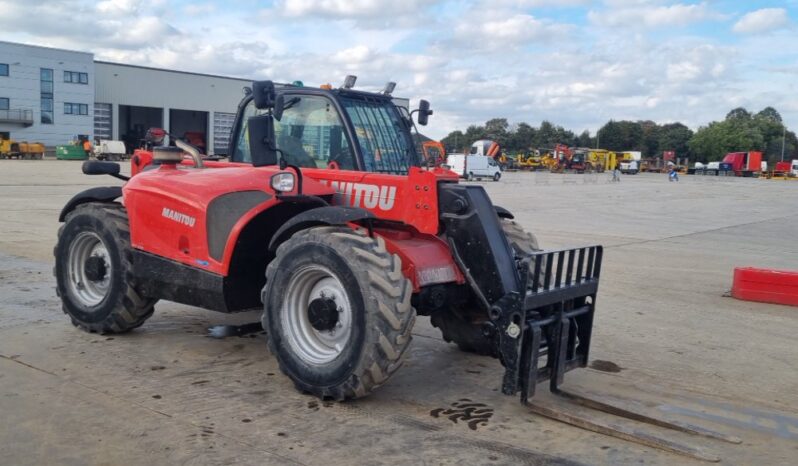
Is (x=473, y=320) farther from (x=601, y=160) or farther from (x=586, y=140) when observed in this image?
(x=586, y=140)

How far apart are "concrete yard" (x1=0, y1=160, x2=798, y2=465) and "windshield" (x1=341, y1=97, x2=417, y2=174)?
→ 171 cm

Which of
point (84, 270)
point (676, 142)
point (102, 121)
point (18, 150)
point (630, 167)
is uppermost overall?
point (676, 142)

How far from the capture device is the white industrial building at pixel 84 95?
7056 centimetres

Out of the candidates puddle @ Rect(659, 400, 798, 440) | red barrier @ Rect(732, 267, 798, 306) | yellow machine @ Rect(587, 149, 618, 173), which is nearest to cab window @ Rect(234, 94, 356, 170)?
puddle @ Rect(659, 400, 798, 440)

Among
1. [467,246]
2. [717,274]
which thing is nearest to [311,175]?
[467,246]

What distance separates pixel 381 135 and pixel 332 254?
177 cm

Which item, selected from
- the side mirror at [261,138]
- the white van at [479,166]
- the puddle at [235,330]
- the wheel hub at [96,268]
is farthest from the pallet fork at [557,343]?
the white van at [479,166]

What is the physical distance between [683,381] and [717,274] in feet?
22.8

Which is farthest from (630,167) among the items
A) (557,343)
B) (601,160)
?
(557,343)

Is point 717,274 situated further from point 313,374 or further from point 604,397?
point 313,374

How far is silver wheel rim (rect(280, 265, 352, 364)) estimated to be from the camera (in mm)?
5246

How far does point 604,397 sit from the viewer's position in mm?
5680

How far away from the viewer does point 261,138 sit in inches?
219

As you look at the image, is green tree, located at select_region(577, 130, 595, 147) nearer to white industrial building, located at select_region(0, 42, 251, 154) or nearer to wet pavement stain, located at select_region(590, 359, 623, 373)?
white industrial building, located at select_region(0, 42, 251, 154)
